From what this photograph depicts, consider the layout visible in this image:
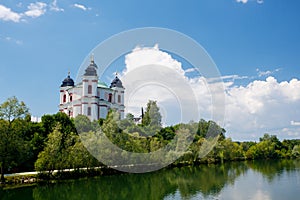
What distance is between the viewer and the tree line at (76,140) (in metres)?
15.9

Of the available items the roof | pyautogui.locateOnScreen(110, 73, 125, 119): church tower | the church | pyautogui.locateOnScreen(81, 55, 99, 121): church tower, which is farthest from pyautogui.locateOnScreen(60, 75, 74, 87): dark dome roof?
pyautogui.locateOnScreen(81, 55, 99, 121): church tower

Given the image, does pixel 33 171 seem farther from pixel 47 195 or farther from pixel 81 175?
pixel 47 195

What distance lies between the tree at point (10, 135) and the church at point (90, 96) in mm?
11485

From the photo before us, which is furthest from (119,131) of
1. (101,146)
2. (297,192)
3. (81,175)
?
(297,192)

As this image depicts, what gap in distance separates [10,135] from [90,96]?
13453 millimetres

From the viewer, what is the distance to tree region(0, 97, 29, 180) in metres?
15.5

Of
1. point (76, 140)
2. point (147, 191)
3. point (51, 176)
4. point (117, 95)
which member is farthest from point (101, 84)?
point (147, 191)

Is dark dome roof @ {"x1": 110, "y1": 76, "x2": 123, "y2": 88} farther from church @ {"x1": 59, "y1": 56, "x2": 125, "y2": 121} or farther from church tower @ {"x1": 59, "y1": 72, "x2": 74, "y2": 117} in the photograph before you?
church tower @ {"x1": 59, "y1": 72, "x2": 74, "y2": 117}

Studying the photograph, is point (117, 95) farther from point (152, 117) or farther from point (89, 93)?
point (152, 117)

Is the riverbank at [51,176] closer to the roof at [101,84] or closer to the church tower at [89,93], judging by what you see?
the church tower at [89,93]

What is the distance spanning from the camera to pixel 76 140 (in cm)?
2006

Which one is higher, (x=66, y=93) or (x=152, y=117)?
(x=66, y=93)

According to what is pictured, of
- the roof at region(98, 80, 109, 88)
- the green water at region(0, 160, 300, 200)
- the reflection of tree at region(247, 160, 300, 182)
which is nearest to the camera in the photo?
the green water at region(0, 160, 300, 200)

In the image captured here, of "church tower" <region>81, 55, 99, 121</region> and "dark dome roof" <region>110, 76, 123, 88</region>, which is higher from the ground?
"dark dome roof" <region>110, 76, 123, 88</region>
